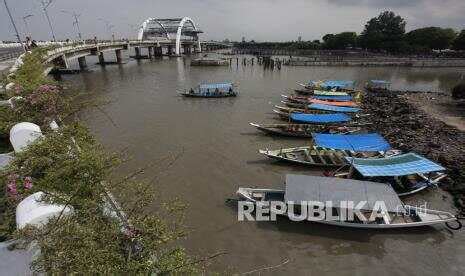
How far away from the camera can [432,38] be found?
106m

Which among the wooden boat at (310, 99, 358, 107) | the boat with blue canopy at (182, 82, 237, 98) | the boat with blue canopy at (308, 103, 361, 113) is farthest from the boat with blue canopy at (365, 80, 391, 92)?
the boat with blue canopy at (182, 82, 237, 98)

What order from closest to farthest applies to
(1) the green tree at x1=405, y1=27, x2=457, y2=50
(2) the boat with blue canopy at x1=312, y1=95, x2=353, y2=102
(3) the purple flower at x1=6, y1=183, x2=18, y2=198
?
(3) the purple flower at x1=6, y1=183, x2=18, y2=198 → (2) the boat with blue canopy at x1=312, y1=95, x2=353, y2=102 → (1) the green tree at x1=405, y1=27, x2=457, y2=50

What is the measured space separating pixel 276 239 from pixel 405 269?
6233 millimetres

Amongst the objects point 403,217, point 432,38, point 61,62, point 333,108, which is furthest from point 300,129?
point 432,38

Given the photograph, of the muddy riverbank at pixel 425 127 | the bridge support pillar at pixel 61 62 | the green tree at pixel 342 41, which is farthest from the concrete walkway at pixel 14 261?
the green tree at pixel 342 41

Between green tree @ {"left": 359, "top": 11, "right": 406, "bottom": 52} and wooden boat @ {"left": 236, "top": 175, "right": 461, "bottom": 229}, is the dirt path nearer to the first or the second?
wooden boat @ {"left": 236, "top": 175, "right": 461, "bottom": 229}

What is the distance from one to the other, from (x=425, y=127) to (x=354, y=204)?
72.3ft

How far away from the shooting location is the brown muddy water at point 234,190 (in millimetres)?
14922

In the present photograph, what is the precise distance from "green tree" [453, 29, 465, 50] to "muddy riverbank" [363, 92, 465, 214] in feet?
215

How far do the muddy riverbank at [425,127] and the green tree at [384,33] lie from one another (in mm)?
69614

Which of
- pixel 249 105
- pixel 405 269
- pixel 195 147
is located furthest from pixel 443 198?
pixel 249 105

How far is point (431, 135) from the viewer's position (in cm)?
3011

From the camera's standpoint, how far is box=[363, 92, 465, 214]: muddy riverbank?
23216mm

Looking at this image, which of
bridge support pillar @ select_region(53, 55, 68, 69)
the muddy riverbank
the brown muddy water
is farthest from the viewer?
bridge support pillar @ select_region(53, 55, 68, 69)
